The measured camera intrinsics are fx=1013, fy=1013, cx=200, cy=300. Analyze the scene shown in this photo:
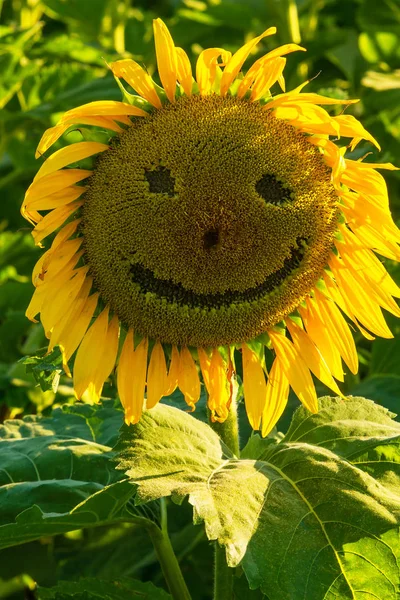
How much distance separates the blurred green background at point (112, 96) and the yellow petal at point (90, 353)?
1.58 feet

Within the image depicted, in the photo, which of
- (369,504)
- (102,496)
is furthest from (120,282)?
(369,504)

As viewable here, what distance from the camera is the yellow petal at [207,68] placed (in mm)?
1952

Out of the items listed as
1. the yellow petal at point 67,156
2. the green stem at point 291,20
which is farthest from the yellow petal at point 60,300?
the green stem at point 291,20

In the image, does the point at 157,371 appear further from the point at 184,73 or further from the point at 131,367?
the point at 184,73

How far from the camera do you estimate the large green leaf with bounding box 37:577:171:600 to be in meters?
2.31

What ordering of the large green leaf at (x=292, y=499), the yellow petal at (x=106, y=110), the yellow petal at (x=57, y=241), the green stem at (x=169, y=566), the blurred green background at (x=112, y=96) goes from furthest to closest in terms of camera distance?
1. the blurred green background at (x=112, y=96)
2. the green stem at (x=169, y=566)
3. the yellow petal at (x=57, y=241)
4. the yellow petal at (x=106, y=110)
5. the large green leaf at (x=292, y=499)

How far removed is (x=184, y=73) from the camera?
1.98 meters

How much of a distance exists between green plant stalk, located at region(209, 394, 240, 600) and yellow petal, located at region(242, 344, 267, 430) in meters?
0.03

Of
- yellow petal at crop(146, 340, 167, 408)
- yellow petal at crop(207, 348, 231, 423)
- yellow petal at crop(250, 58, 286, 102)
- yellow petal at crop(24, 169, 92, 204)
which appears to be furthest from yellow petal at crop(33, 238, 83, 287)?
yellow petal at crop(250, 58, 286, 102)

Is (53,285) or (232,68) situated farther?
(53,285)

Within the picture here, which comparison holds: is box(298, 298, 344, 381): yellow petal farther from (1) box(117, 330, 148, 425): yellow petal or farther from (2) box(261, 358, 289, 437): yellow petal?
(1) box(117, 330, 148, 425): yellow petal

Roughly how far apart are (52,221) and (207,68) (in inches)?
16.8

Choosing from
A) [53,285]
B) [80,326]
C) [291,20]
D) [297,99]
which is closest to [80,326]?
[80,326]

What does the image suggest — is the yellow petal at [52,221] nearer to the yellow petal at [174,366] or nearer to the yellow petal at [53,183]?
the yellow petal at [53,183]
